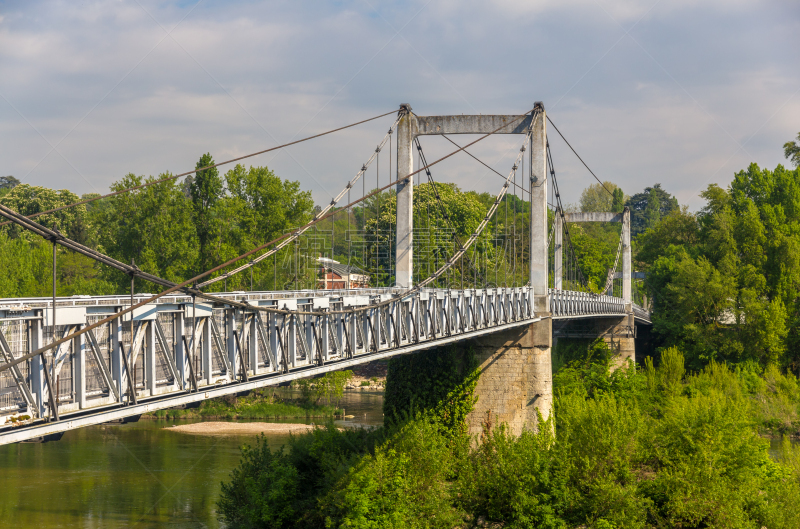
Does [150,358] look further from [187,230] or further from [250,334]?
[187,230]

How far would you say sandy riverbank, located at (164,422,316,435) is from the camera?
42.2 meters

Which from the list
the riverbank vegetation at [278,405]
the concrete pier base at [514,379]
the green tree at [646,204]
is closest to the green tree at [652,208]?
the green tree at [646,204]

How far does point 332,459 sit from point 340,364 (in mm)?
9087

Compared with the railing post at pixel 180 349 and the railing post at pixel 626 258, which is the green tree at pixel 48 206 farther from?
the railing post at pixel 180 349

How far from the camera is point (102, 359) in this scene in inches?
413

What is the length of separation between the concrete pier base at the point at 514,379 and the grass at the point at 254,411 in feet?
66.4

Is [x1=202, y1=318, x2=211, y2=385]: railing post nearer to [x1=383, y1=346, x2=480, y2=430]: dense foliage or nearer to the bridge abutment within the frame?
[x1=383, y1=346, x2=480, y2=430]: dense foliage

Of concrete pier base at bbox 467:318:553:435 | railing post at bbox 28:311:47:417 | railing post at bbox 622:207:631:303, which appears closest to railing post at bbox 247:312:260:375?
railing post at bbox 28:311:47:417

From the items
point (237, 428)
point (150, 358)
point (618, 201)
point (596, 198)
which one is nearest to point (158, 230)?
point (237, 428)

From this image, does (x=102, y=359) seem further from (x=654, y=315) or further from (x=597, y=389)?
(x=654, y=315)

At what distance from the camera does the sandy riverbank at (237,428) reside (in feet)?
139

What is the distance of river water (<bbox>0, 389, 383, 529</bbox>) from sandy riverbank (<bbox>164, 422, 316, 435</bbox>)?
1113mm

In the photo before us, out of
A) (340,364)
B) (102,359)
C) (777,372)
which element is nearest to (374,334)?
(340,364)

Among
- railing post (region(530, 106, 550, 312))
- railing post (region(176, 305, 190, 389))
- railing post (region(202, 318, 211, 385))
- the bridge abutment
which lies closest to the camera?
railing post (region(176, 305, 190, 389))
